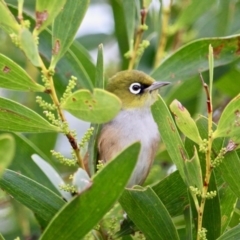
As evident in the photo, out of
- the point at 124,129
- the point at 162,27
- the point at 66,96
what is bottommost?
the point at 66,96

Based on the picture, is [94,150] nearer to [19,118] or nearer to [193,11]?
[19,118]

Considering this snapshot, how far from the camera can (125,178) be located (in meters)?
1.95

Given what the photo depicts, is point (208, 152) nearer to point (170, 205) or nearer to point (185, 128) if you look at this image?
point (185, 128)

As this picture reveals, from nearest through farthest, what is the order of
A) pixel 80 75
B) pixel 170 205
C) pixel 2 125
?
pixel 2 125 → pixel 170 205 → pixel 80 75

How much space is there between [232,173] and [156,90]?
142 centimetres

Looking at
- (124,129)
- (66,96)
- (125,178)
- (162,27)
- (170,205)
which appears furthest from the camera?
(162,27)

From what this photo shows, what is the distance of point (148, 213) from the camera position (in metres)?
2.38

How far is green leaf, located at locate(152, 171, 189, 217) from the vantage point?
2.62 meters

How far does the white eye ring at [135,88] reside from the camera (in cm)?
383

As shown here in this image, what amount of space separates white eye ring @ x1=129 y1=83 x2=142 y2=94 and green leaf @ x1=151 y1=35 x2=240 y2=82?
0.29 m

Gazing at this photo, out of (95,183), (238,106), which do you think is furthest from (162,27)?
(95,183)

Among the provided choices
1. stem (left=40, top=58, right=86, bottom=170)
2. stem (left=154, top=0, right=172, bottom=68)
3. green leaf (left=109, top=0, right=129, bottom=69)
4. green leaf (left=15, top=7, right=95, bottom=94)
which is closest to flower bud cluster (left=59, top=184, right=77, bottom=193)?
stem (left=40, top=58, right=86, bottom=170)

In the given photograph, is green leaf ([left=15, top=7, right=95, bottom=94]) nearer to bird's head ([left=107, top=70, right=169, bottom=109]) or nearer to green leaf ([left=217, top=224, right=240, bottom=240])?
bird's head ([left=107, top=70, right=169, bottom=109])

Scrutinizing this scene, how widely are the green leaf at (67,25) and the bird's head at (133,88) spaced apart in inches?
46.6
